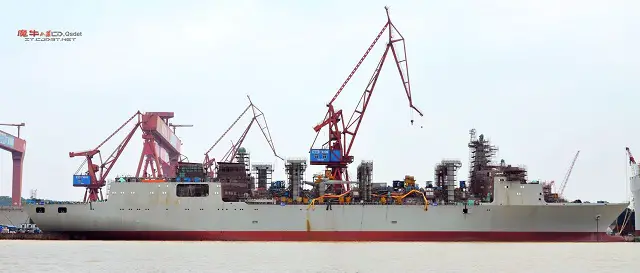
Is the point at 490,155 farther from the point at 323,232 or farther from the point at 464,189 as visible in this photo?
the point at 323,232

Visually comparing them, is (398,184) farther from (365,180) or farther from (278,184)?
(278,184)

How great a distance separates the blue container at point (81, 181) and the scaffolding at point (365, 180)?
31.4 meters

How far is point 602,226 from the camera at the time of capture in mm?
75438

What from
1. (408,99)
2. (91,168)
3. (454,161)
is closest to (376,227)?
(454,161)

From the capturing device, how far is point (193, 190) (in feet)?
248

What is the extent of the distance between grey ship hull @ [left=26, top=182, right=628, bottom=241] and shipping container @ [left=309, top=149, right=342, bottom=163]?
6.92 metres

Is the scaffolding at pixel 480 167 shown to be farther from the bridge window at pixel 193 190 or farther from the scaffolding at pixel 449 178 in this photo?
the bridge window at pixel 193 190

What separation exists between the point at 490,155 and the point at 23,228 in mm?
53573

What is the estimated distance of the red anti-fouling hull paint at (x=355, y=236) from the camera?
244 ft

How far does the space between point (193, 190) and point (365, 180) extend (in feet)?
53.8

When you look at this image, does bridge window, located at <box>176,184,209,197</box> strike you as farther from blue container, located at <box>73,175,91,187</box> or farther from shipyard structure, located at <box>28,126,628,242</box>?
blue container, located at <box>73,175,91,187</box>
